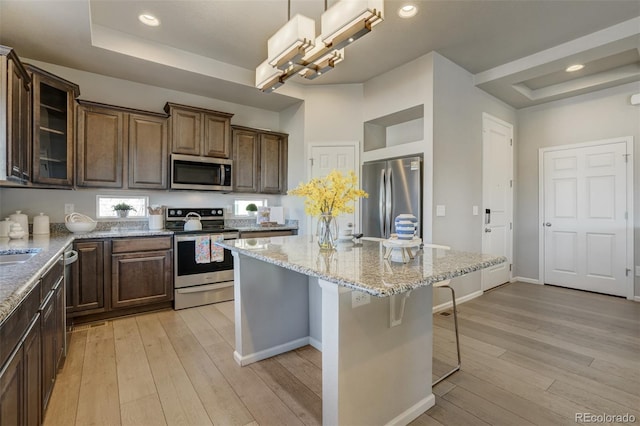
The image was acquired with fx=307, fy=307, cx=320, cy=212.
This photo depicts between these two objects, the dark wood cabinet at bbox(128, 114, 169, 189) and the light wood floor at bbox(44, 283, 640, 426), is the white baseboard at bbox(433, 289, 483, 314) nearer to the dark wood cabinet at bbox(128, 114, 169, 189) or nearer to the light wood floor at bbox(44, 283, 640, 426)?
the light wood floor at bbox(44, 283, 640, 426)

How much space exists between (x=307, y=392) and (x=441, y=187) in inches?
101

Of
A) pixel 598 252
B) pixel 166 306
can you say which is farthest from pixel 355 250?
pixel 598 252

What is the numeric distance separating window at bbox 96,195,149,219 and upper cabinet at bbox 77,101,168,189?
345 mm

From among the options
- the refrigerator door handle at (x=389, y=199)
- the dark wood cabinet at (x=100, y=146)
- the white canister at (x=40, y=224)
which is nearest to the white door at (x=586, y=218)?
the refrigerator door handle at (x=389, y=199)

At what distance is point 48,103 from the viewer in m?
2.77

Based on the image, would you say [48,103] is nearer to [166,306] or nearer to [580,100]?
[166,306]

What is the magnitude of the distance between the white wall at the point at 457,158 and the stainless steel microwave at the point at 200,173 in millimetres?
2576

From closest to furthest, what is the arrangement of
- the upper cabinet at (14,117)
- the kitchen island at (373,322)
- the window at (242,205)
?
the kitchen island at (373,322) → the upper cabinet at (14,117) → the window at (242,205)

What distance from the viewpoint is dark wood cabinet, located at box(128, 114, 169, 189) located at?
3455 millimetres

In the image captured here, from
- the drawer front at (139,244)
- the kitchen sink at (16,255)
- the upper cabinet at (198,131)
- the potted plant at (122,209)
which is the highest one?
the upper cabinet at (198,131)

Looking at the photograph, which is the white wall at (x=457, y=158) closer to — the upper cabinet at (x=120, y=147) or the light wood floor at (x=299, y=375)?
the light wood floor at (x=299, y=375)

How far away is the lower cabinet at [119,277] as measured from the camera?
294 centimetres

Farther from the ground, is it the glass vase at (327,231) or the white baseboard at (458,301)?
the glass vase at (327,231)

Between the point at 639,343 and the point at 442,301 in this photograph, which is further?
the point at 442,301
